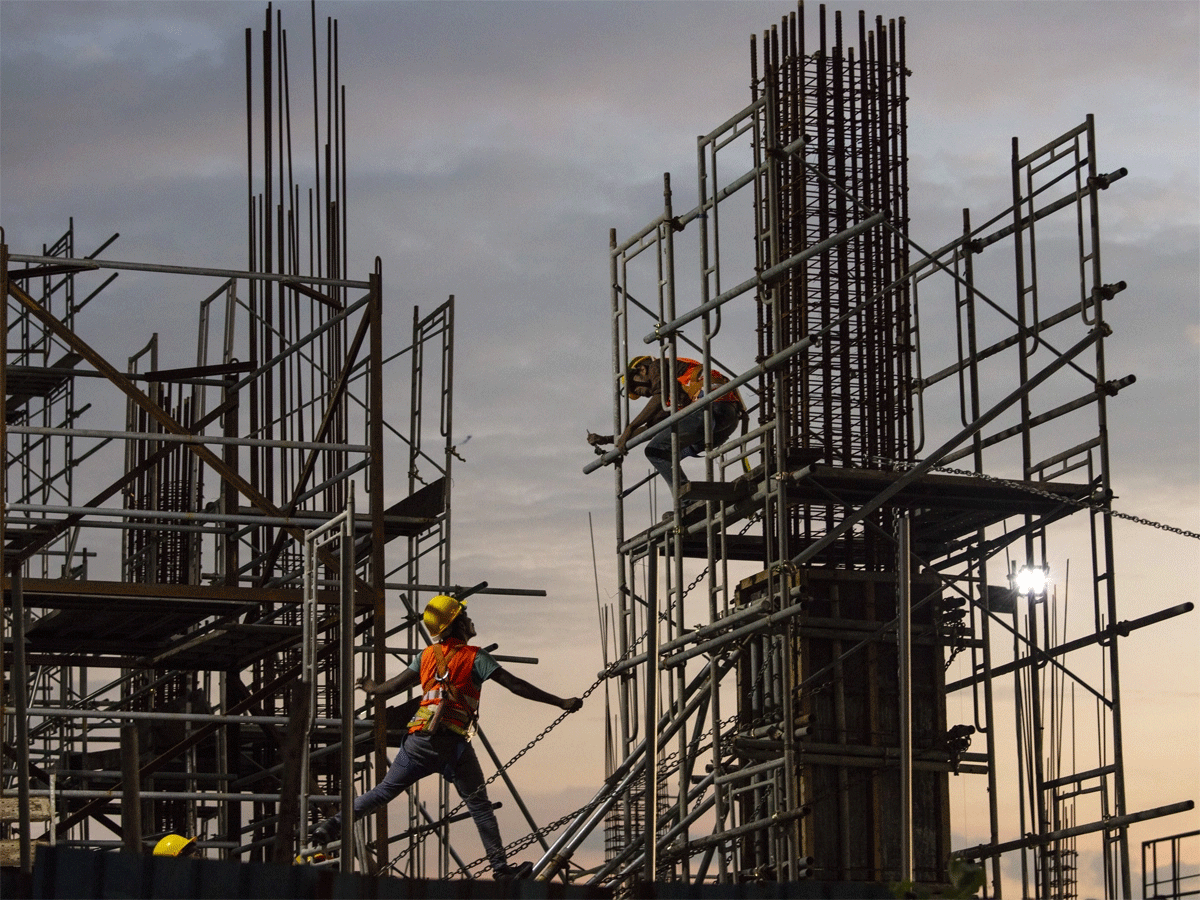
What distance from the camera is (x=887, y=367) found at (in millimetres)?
24250

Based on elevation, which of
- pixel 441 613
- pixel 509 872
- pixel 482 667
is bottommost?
pixel 509 872

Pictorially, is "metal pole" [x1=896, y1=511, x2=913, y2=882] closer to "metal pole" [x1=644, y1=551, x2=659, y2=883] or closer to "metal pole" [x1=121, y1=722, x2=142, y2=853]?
"metal pole" [x1=644, y1=551, x2=659, y2=883]

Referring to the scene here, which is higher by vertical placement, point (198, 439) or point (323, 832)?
point (198, 439)

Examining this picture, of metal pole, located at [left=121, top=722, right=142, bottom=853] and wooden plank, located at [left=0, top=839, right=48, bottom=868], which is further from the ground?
metal pole, located at [left=121, top=722, right=142, bottom=853]

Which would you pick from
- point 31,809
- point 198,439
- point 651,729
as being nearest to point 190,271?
point 198,439

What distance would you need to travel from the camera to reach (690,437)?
20.6 meters

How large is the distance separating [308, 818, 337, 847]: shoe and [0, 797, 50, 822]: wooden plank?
205 cm

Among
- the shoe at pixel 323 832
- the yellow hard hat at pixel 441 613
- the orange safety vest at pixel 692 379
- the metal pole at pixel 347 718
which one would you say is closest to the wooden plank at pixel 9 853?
the shoe at pixel 323 832

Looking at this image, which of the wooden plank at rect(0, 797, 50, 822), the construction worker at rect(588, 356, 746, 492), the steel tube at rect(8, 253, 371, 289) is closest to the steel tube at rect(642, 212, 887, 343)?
the construction worker at rect(588, 356, 746, 492)

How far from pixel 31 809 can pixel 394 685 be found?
3.24m

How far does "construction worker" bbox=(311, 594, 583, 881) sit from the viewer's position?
49.5 feet

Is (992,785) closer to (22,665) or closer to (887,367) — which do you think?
(887,367)

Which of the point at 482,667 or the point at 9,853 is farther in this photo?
the point at 9,853

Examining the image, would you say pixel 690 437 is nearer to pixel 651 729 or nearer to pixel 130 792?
pixel 651 729
